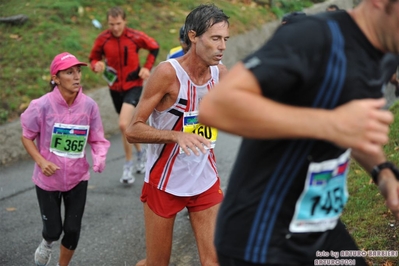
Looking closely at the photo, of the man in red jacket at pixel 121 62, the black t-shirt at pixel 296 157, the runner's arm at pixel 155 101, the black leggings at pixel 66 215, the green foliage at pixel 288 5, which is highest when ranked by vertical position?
the black t-shirt at pixel 296 157

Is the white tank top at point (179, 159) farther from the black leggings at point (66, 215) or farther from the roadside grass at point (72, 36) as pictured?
the roadside grass at point (72, 36)

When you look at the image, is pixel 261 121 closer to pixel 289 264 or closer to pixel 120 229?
pixel 289 264

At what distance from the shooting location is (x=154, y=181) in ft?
14.9

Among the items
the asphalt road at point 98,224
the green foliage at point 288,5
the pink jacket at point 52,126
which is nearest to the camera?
the pink jacket at point 52,126

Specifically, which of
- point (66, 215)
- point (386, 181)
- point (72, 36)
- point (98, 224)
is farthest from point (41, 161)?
point (72, 36)

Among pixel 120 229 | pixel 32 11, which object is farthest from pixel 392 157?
pixel 32 11

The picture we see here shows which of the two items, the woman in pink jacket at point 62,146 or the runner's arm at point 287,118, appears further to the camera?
the woman in pink jacket at point 62,146

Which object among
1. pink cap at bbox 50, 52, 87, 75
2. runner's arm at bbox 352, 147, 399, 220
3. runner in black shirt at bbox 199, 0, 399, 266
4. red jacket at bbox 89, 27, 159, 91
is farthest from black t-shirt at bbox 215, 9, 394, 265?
red jacket at bbox 89, 27, 159, 91

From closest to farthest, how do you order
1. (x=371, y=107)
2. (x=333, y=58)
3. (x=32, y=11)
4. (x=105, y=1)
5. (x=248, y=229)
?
(x=371, y=107) → (x=333, y=58) → (x=248, y=229) → (x=32, y=11) → (x=105, y=1)

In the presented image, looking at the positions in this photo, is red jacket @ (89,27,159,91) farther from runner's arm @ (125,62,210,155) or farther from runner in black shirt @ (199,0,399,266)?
runner in black shirt @ (199,0,399,266)

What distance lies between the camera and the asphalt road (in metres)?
6.15

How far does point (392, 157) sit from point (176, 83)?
3.27 m

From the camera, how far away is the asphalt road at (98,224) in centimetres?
615

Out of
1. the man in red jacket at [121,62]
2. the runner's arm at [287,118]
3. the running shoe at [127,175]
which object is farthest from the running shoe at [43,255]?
the runner's arm at [287,118]
